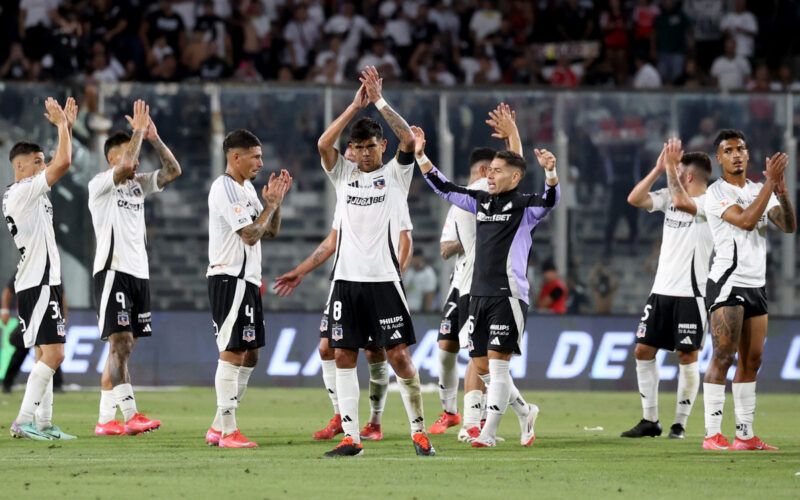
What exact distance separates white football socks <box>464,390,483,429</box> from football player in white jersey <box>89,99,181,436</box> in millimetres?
2799

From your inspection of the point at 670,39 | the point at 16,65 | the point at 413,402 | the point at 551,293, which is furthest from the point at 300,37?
the point at 413,402

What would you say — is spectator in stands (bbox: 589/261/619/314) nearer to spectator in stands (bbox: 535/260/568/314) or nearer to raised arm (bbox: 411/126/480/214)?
spectator in stands (bbox: 535/260/568/314)

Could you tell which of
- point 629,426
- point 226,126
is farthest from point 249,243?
point 226,126

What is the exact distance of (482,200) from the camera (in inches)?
397

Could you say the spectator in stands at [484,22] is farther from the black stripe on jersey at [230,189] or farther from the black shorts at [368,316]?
the black shorts at [368,316]

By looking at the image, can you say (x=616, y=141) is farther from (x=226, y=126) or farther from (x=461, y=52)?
(x=226, y=126)

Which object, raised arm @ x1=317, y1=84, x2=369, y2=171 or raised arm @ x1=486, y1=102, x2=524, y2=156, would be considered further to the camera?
raised arm @ x1=486, y1=102, x2=524, y2=156

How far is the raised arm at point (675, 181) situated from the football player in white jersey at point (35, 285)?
4964mm

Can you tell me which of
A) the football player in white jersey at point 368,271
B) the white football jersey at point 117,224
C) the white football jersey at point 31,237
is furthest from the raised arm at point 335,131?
the white football jersey at point 31,237

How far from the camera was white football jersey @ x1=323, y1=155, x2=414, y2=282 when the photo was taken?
30.5 ft

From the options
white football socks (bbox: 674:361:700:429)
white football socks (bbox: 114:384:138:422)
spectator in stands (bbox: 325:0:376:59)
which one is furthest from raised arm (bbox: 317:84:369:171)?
spectator in stands (bbox: 325:0:376:59)

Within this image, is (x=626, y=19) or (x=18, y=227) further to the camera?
(x=626, y=19)

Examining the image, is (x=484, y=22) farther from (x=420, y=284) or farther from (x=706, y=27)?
(x=420, y=284)

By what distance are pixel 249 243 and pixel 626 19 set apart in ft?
50.7
